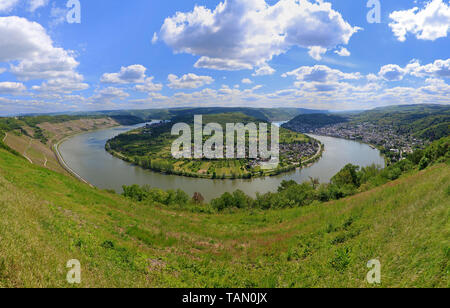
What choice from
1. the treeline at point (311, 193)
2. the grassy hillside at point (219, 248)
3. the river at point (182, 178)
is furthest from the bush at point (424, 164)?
the river at point (182, 178)

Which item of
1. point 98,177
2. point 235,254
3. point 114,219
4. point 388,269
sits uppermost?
point 388,269

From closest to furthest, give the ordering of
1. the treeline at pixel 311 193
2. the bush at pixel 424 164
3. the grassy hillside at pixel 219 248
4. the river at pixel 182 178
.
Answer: the grassy hillside at pixel 219 248
the treeline at pixel 311 193
the bush at pixel 424 164
the river at pixel 182 178

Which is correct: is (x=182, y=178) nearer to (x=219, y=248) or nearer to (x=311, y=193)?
(x=311, y=193)

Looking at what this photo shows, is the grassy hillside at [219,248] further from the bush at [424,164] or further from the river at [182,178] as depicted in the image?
the river at [182,178]

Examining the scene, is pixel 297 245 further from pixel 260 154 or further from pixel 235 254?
pixel 260 154

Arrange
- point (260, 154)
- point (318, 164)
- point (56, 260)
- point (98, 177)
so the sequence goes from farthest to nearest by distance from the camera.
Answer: point (260, 154) < point (318, 164) < point (98, 177) < point (56, 260)

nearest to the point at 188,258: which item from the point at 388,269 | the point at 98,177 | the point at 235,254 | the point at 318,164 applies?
the point at 235,254

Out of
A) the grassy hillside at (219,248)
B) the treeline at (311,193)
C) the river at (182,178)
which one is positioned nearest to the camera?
the grassy hillside at (219,248)
